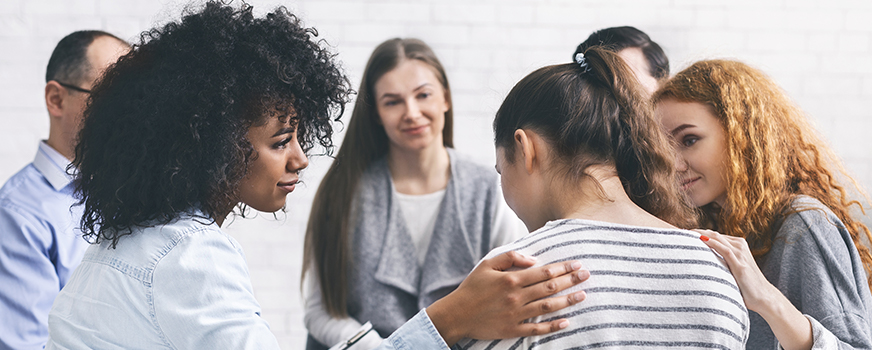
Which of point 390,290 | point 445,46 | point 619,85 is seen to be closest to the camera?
point 619,85

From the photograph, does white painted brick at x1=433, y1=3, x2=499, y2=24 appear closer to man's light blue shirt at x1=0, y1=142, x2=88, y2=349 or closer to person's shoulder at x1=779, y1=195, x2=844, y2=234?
man's light blue shirt at x1=0, y1=142, x2=88, y2=349

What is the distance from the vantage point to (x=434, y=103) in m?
2.04

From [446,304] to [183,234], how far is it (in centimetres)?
43

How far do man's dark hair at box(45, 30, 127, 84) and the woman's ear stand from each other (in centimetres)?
140

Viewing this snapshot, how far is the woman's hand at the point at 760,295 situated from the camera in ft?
3.05

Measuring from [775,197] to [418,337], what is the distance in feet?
2.48

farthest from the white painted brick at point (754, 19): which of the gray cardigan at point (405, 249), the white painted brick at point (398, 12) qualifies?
the gray cardigan at point (405, 249)

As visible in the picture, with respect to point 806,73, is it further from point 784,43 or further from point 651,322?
point 651,322

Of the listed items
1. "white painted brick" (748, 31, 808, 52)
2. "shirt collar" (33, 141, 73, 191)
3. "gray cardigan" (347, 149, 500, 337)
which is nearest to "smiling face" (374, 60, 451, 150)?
"gray cardigan" (347, 149, 500, 337)

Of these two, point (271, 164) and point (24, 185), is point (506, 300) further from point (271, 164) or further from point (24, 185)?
point (24, 185)

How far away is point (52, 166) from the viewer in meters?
1.66

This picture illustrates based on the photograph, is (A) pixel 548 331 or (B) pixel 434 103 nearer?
(A) pixel 548 331

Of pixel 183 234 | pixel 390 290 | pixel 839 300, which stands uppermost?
pixel 183 234

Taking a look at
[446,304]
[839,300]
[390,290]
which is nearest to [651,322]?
[446,304]
